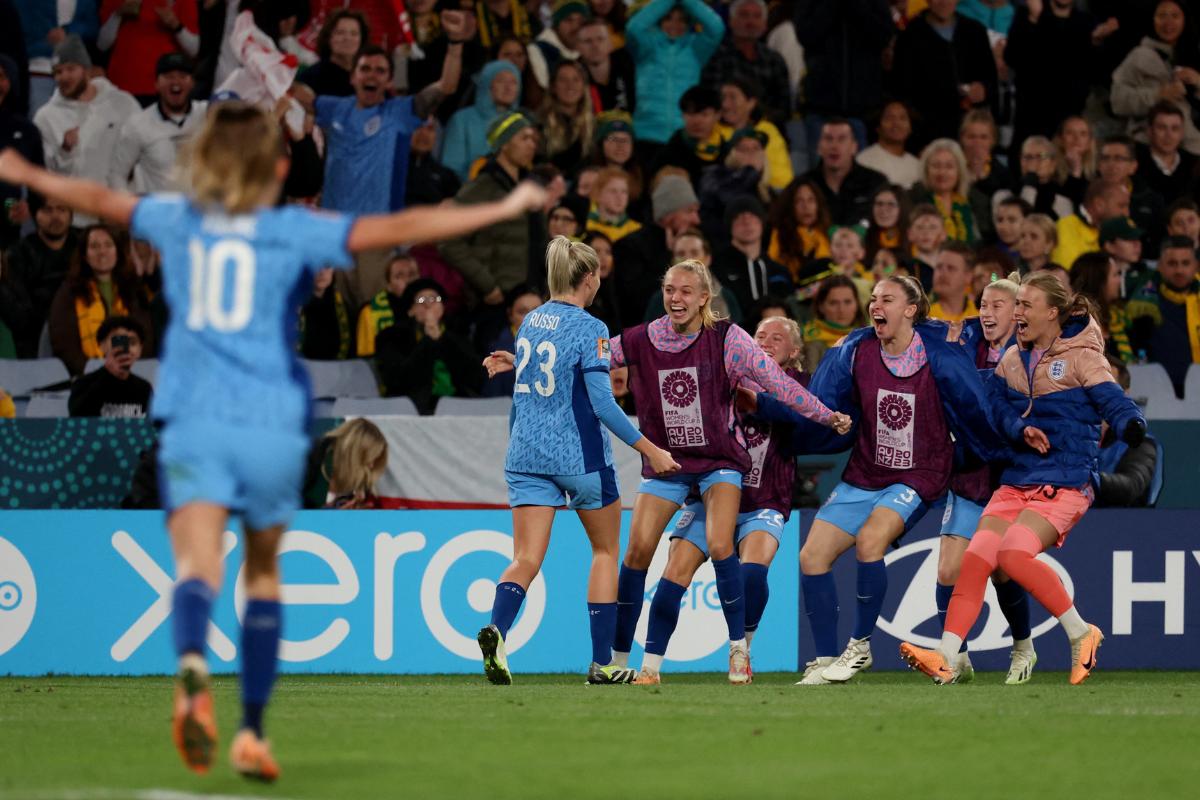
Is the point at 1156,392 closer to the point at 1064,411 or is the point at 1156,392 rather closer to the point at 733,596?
the point at 1064,411

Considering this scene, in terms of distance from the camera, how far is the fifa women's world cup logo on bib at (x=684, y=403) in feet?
32.9

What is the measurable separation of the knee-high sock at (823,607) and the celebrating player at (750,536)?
0.91 ft

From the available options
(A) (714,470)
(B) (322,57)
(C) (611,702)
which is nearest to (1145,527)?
(A) (714,470)

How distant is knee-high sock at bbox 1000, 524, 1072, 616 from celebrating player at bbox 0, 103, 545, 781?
4843 millimetres

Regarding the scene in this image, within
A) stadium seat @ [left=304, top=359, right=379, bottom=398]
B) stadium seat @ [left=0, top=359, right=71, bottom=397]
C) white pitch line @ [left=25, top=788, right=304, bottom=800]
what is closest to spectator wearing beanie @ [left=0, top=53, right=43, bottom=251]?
stadium seat @ [left=0, top=359, right=71, bottom=397]

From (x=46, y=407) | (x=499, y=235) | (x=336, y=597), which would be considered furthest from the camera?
(x=499, y=235)

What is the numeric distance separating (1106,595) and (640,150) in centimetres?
669

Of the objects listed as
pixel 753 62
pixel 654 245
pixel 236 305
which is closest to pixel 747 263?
pixel 654 245

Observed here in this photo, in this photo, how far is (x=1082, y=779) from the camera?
19.2 ft

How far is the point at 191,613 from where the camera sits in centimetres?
537

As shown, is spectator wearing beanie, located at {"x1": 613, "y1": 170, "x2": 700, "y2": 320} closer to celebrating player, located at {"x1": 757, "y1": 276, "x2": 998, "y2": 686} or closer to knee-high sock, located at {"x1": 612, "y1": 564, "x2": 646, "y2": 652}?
celebrating player, located at {"x1": 757, "y1": 276, "x2": 998, "y2": 686}

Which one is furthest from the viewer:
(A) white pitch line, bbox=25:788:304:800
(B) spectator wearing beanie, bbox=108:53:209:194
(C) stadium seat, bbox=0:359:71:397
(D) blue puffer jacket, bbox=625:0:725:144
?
(D) blue puffer jacket, bbox=625:0:725:144

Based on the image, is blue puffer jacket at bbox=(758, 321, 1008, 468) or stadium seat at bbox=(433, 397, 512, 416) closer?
blue puffer jacket at bbox=(758, 321, 1008, 468)

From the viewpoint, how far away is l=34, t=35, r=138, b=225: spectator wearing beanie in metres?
15.5
